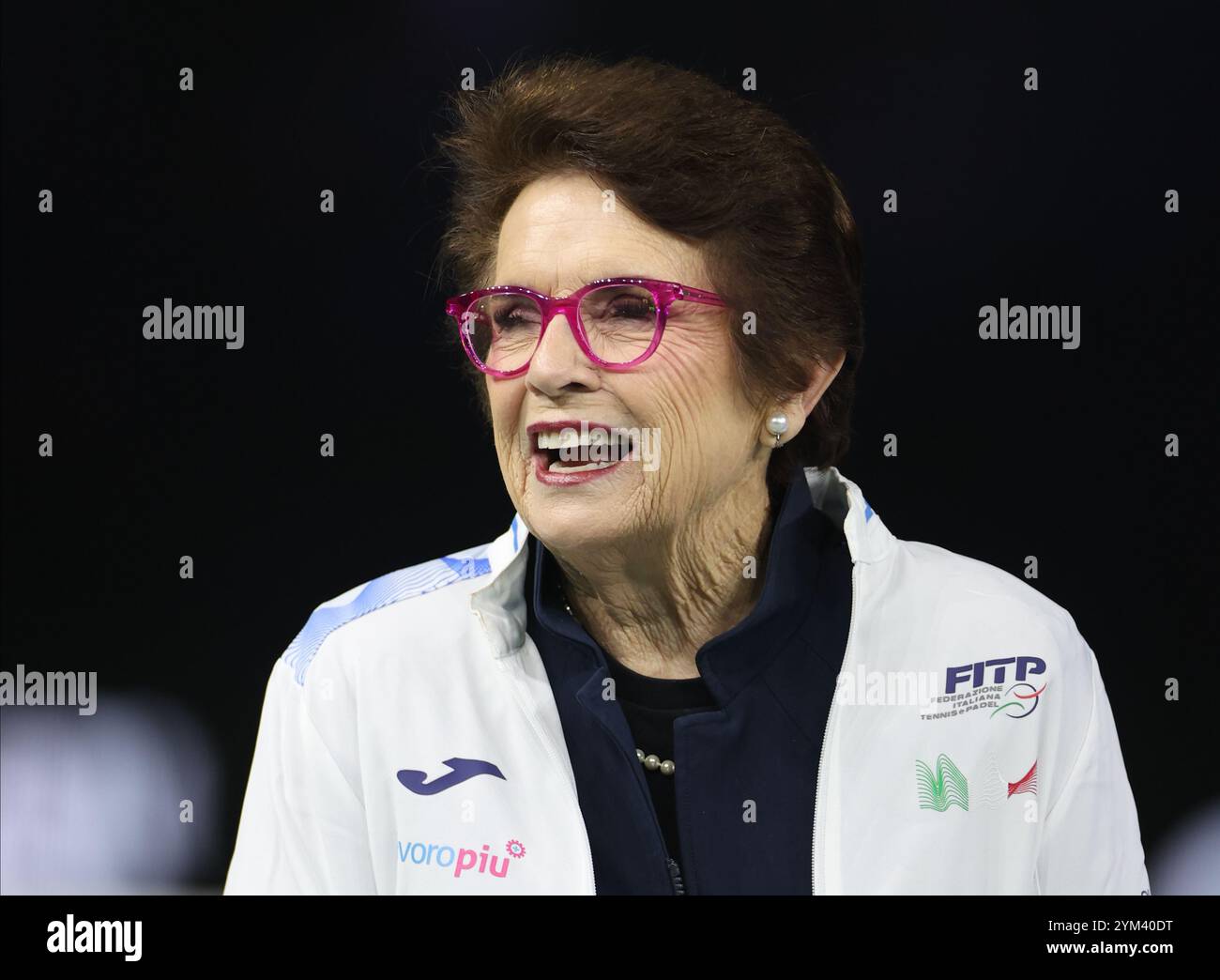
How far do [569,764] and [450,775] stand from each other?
0.20 metres

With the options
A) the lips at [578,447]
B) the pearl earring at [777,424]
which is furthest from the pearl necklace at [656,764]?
the pearl earring at [777,424]

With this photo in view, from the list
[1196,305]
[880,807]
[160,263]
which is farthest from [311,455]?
[1196,305]

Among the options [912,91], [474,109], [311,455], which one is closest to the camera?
[474,109]

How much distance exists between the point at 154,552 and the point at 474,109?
1222 mm

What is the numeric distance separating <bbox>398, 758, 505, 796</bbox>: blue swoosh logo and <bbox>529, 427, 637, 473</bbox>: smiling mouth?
0.51 meters

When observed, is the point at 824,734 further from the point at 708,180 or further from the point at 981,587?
the point at 708,180

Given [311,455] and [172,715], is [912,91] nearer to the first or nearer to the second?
[311,455]

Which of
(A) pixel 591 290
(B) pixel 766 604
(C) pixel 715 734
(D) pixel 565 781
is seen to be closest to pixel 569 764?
(D) pixel 565 781

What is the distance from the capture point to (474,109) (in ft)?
8.11

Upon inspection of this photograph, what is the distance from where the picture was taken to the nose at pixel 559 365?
84.8 inches

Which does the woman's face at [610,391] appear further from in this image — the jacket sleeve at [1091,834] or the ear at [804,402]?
the jacket sleeve at [1091,834]

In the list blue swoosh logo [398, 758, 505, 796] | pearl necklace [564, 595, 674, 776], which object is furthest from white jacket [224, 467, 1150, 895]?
pearl necklace [564, 595, 674, 776]

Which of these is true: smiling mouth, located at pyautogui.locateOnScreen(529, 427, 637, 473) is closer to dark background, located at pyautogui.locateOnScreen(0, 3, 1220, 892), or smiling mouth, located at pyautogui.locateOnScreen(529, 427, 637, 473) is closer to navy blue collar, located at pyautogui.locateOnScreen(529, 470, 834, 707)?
navy blue collar, located at pyautogui.locateOnScreen(529, 470, 834, 707)

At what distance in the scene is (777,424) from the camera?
2373 millimetres
